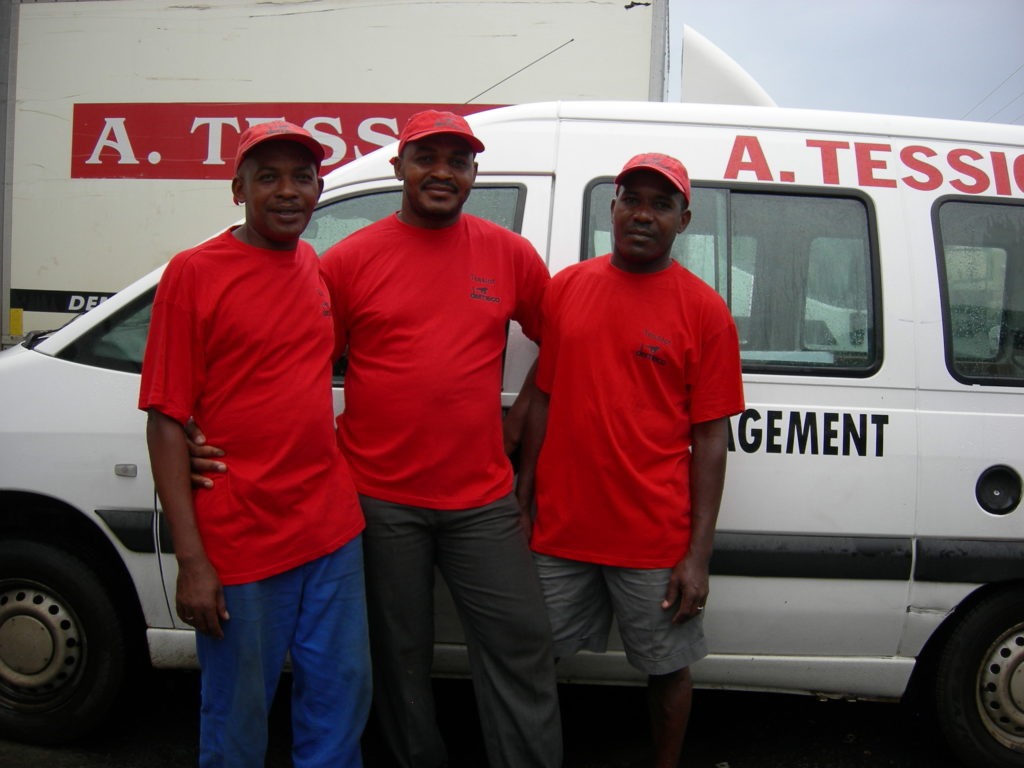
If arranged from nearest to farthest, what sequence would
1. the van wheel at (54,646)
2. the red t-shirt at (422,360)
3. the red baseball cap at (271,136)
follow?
the red baseball cap at (271,136) < the red t-shirt at (422,360) < the van wheel at (54,646)

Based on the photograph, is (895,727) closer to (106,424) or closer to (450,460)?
(450,460)

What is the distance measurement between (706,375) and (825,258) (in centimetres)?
78

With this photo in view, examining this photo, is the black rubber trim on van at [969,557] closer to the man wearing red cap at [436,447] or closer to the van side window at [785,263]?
the van side window at [785,263]

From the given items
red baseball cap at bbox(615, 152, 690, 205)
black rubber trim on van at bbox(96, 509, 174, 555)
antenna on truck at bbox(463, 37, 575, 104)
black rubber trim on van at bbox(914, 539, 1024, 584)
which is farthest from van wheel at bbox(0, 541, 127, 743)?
antenna on truck at bbox(463, 37, 575, 104)

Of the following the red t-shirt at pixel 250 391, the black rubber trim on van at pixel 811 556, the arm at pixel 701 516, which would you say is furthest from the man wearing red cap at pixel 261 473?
the black rubber trim on van at pixel 811 556

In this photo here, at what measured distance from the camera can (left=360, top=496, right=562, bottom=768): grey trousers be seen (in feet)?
7.57

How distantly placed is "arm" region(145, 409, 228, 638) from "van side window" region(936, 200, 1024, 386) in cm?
225

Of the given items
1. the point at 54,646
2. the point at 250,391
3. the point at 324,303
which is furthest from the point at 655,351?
the point at 54,646

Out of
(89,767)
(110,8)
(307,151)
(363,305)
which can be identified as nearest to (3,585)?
(89,767)

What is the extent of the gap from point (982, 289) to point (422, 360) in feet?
6.12

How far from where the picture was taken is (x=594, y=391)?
234 cm

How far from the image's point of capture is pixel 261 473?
2.03 m

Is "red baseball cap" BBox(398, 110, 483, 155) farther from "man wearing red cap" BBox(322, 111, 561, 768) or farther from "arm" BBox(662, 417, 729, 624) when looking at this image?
"arm" BBox(662, 417, 729, 624)

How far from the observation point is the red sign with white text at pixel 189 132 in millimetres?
5043
